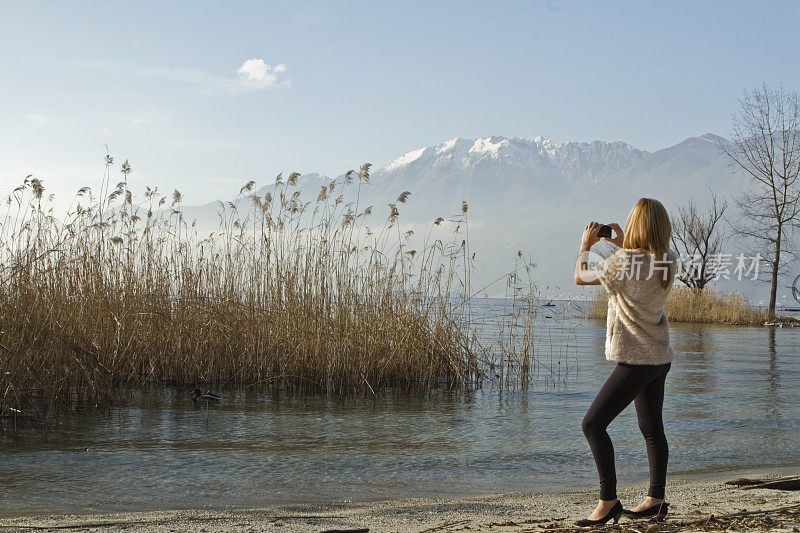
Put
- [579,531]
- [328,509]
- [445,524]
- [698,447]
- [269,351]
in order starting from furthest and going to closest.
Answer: [269,351] < [698,447] < [328,509] < [445,524] < [579,531]

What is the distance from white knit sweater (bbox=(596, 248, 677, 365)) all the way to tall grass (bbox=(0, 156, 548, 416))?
5.27 m

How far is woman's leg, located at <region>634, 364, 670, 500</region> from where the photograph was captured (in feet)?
11.0

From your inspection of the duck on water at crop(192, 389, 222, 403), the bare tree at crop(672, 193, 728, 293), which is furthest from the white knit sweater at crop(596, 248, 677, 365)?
the bare tree at crop(672, 193, 728, 293)

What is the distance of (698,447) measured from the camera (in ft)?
19.8

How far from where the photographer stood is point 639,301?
329 centimetres

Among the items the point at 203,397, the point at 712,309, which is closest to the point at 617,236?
the point at 203,397

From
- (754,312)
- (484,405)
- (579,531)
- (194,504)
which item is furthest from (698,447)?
(754,312)

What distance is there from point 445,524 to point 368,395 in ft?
15.9

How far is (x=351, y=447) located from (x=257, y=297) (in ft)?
11.1

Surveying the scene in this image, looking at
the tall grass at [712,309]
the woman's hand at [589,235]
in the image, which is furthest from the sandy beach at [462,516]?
the tall grass at [712,309]

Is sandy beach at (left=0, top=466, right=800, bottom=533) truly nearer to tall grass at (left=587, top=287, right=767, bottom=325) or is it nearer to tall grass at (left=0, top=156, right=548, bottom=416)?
tall grass at (left=0, top=156, right=548, bottom=416)

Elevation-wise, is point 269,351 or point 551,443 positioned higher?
point 269,351

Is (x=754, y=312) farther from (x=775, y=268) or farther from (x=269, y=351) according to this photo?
(x=269, y=351)

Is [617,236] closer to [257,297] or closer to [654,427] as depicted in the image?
[654,427]
